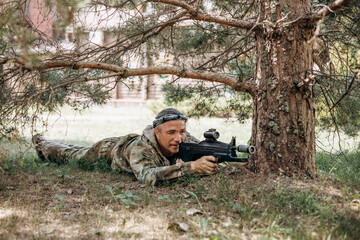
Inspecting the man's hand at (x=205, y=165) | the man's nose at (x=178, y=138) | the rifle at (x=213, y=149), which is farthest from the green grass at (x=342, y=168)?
the man's nose at (x=178, y=138)

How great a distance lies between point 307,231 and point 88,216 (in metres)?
1.80

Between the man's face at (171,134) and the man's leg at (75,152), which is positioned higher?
the man's face at (171,134)

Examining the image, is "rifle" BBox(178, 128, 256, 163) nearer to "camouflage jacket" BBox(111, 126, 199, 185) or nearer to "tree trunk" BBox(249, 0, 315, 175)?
"camouflage jacket" BBox(111, 126, 199, 185)

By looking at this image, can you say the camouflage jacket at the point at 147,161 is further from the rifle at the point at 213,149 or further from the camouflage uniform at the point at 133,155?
the rifle at the point at 213,149

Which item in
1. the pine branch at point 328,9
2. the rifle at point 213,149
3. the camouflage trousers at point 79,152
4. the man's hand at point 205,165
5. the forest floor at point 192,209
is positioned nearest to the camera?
the forest floor at point 192,209

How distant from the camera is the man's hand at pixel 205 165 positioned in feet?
12.9

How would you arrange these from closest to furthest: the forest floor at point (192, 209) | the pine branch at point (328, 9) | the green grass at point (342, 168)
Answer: the forest floor at point (192, 209)
the pine branch at point (328, 9)
the green grass at point (342, 168)

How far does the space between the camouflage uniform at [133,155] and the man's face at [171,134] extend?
0.12m

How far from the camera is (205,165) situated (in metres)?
3.94

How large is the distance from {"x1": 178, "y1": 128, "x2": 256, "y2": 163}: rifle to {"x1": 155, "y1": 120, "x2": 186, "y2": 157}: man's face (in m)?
0.16

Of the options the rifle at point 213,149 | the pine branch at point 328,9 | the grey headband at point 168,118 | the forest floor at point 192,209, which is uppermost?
the pine branch at point 328,9

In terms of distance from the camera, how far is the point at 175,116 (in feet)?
14.5

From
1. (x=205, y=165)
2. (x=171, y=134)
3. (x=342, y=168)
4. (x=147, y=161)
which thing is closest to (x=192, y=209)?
(x=205, y=165)

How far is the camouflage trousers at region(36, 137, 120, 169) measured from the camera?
552cm
